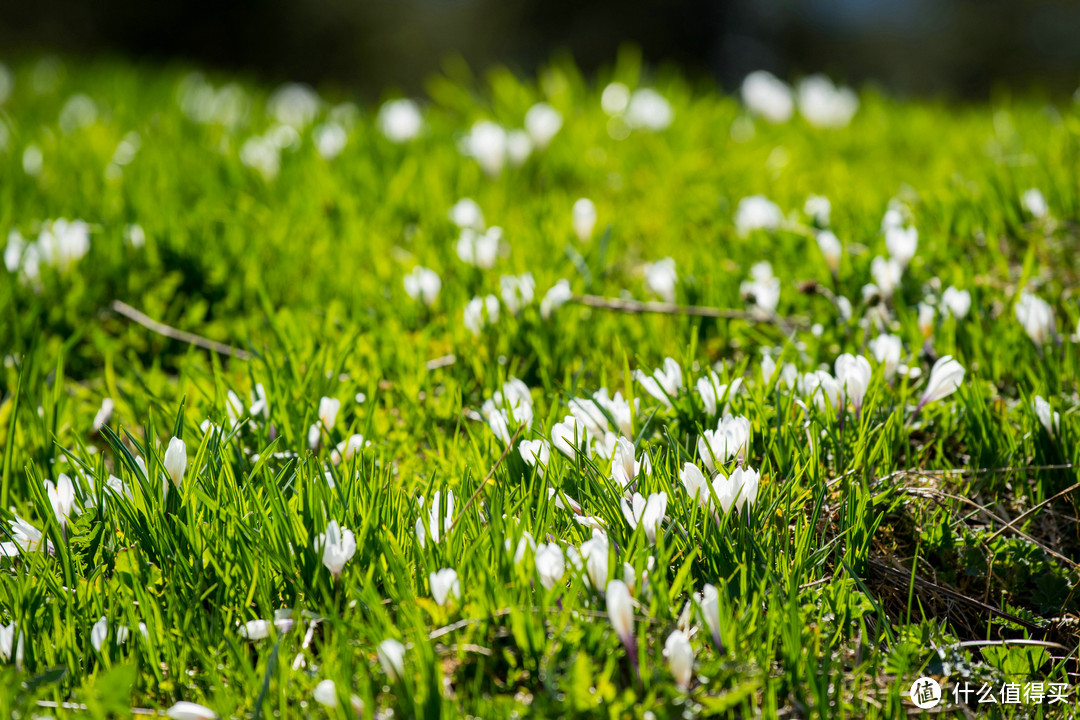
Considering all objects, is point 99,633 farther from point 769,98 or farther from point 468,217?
point 769,98

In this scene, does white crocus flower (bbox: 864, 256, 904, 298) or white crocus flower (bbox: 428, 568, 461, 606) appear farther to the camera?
white crocus flower (bbox: 864, 256, 904, 298)

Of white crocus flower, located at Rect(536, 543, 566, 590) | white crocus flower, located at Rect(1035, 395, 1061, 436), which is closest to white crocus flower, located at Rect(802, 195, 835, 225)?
white crocus flower, located at Rect(1035, 395, 1061, 436)

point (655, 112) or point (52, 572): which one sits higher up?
point (655, 112)

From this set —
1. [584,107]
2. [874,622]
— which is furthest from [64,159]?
[874,622]

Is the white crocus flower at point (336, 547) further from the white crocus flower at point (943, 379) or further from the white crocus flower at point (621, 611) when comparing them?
the white crocus flower at point (943, 379)

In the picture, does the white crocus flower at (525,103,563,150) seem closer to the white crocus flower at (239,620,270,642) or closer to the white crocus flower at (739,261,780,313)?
the white crocus flower at (739,261,780,313)

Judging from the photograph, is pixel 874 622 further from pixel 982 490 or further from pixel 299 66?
pixel 299 66

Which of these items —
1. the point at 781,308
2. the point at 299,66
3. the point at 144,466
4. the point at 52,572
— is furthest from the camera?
the point at 299,66

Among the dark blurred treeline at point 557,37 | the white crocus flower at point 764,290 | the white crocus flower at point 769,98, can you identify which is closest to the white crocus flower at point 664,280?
the white crocus flower at point 764,290
